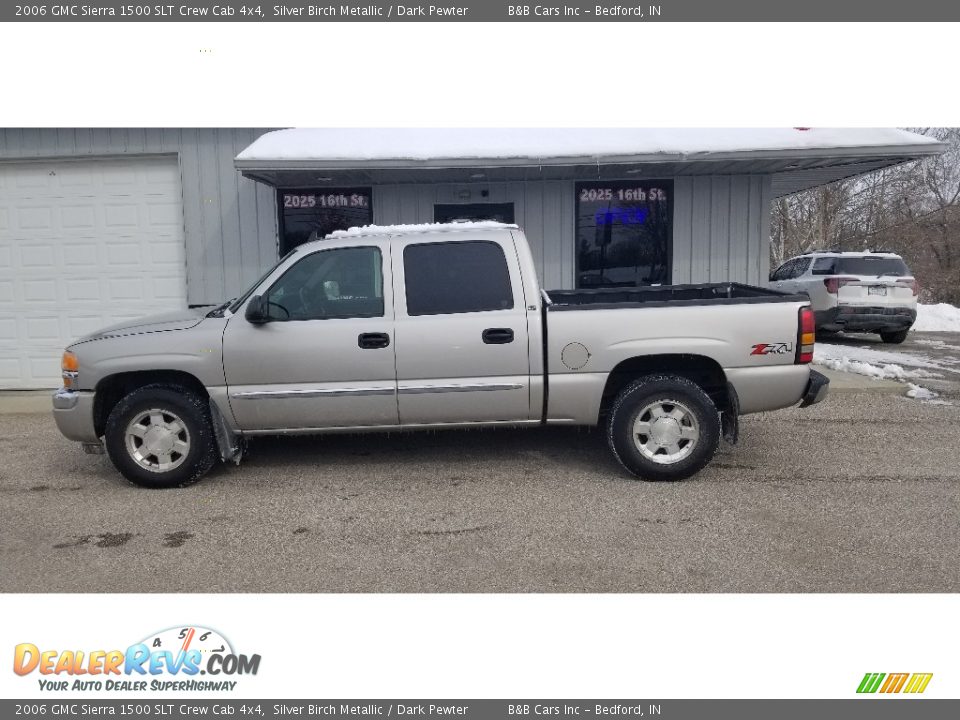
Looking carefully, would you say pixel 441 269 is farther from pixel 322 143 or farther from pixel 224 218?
pixel 224 218

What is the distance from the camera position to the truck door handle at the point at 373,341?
5492 millimetres

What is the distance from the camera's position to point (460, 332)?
552 cm

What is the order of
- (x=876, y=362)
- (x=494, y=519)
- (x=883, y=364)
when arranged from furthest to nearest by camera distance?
(x=876, y=362) < (x=883, y=364) < (x=494, y=519)

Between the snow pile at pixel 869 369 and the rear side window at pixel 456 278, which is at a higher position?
the rear side window at pixel 456 278

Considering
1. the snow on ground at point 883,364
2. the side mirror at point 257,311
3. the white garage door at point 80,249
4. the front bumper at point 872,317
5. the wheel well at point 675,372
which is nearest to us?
the side mirror at point 257,311

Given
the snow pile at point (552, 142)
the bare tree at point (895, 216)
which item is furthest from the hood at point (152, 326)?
the bare tree at point (895, 216)

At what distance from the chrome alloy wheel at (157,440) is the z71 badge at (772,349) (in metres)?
4.39

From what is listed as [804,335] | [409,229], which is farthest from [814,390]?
[409,229]

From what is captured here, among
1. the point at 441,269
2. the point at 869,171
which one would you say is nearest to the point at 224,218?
Result: the point at 441,269

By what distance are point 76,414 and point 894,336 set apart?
46.9 feet

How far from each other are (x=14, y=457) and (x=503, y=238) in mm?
4999

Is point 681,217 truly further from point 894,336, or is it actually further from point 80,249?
point 80,249

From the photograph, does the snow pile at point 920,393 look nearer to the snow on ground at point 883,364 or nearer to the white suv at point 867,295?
the snow on ground at point 883,364

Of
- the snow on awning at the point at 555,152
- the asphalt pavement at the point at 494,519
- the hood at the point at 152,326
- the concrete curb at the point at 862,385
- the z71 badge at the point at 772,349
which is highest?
the snow on awning at the point at 555,152
